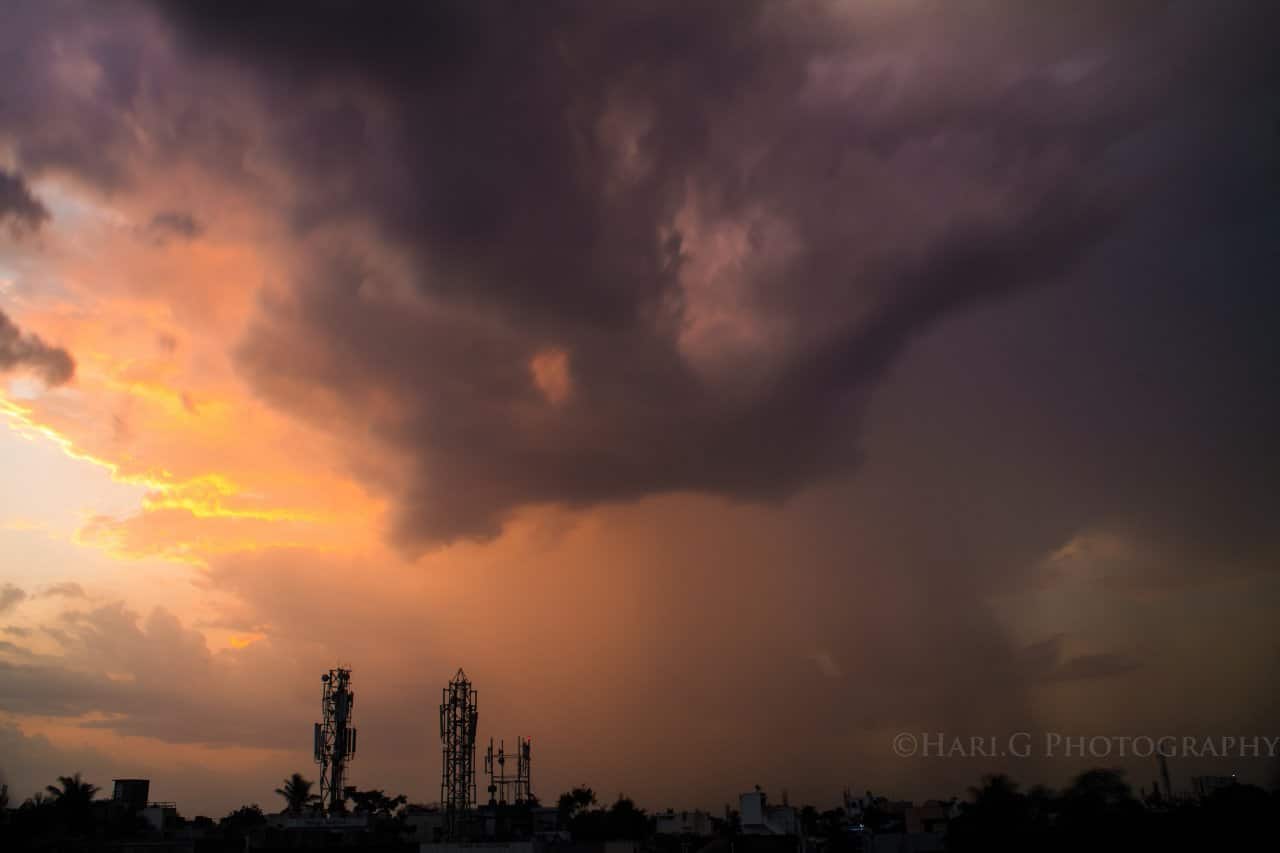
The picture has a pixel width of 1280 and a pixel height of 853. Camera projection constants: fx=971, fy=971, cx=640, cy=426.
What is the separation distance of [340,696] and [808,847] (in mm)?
53414

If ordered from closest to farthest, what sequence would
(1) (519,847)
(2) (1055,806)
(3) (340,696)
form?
(1) (519,847) < (2) (1055,806) < (3) (340,696)

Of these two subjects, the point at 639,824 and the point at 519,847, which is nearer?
the point at 519,847

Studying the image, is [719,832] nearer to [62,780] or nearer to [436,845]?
[436,845]

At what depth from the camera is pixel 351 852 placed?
303 feet

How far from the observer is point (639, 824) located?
5635 inches

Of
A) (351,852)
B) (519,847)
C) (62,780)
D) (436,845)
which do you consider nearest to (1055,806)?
(519,847)

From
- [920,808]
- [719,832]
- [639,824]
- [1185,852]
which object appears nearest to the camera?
[1185,852]

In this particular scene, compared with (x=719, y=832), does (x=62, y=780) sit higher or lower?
higher

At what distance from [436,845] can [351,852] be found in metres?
15.8

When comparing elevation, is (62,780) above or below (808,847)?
above

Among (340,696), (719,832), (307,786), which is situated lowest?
(719,832)

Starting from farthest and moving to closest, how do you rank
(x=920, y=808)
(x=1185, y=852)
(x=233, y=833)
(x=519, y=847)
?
(x=920, y=808) → (x=233, y=833) → (x=519, y=847) → (x=1185, y=852)

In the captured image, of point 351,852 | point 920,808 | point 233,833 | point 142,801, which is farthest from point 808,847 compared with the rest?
point 142,801

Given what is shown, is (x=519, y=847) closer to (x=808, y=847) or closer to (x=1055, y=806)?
(x=808, y=847)
